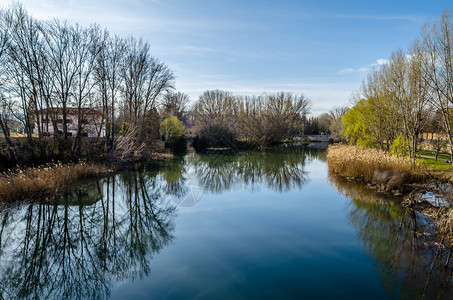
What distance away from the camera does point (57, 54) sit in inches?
677

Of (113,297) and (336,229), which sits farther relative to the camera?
(336,229)

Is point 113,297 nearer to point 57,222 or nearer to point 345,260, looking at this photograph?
point 345,260

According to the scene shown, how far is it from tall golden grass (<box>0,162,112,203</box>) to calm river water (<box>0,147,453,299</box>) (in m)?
0.71

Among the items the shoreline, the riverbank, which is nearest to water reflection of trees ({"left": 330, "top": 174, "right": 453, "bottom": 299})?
the riverbank

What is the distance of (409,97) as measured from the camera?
14273mm

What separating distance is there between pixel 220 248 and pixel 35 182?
8.43m

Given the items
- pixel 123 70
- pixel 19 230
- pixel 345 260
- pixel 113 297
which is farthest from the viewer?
pixel 123 70

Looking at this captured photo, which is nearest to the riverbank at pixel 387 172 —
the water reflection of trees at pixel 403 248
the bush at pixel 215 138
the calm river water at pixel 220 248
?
the calm river water at pixel 220 248

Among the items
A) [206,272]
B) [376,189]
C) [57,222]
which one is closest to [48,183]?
[57,222]

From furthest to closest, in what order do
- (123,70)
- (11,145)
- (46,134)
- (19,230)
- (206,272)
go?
(123,70) < (46,134) < (11,145) < (19,230) < (206,272)

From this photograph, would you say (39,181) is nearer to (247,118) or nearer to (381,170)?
(381,170)

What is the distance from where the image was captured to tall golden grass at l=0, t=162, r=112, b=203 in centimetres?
1027

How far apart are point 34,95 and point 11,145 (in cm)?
370

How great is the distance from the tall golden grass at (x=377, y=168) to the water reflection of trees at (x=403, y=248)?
65.9 inches
